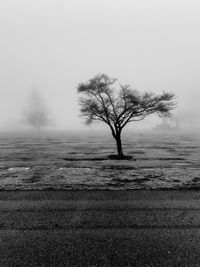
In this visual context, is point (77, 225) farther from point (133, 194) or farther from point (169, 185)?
point (169, 185)

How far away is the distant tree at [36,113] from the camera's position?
8019 centimetres

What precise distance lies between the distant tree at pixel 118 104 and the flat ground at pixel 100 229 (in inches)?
521

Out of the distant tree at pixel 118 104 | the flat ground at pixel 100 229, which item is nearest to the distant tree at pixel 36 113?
the distant tree at pixel 118 104

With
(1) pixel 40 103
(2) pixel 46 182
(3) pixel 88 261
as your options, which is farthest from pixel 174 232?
(1) pixel 40 103

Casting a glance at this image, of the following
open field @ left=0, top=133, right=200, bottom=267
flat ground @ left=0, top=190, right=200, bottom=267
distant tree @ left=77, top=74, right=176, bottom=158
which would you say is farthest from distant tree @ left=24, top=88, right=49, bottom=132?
flat ground @ left=0, top=190, right=200, bottom=267

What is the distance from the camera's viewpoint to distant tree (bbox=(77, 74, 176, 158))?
22.0 meters

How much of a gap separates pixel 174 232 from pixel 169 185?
5.03 m

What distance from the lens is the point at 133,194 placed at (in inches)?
391

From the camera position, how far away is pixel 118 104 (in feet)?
73.8

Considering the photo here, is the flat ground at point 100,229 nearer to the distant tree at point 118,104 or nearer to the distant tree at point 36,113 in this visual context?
the distant tree at point 118,104

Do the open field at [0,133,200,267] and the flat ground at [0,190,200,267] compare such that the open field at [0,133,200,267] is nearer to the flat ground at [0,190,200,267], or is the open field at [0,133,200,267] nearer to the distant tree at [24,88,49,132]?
the flat ground at [0,190,200,267]

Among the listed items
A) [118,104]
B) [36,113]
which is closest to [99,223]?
[118,104]

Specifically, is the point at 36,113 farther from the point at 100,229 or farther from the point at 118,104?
the point at 100,229

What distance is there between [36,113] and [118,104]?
6368 centimetres
